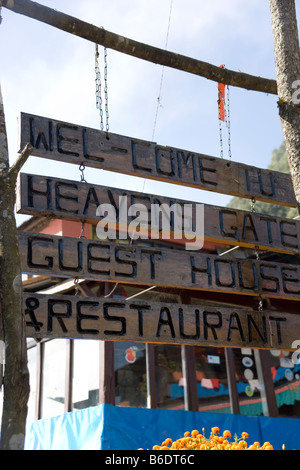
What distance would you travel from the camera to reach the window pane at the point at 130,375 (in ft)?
39.3

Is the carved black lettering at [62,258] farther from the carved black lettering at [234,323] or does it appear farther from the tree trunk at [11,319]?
the carved black lettering at [234,323]

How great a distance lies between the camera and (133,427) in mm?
10812

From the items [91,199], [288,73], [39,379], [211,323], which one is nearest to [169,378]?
[39,379]

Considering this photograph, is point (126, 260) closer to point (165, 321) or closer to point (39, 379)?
point (165, 321)

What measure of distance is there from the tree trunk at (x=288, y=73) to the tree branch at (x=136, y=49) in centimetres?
36

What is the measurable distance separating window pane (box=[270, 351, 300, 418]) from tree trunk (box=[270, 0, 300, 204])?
8211 mm

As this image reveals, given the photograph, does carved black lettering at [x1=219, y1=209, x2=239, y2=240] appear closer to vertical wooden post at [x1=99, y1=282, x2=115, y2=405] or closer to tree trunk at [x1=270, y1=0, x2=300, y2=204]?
tree trunk at [x1=270, y1=0, x2=300, y2=204]

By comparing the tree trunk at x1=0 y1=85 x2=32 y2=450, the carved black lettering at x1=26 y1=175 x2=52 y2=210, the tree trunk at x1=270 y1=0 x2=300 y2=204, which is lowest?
the tree trunk at x1=0 y1=85 x2=32 y2=450

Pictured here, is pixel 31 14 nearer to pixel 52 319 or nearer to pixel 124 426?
pixel 52 319

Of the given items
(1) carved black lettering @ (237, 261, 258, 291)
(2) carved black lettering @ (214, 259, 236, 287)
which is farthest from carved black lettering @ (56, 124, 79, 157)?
(1) carved black lettering @ (237, 261, 258, 291)

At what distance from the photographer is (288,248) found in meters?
6.51

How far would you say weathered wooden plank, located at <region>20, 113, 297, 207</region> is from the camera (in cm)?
559

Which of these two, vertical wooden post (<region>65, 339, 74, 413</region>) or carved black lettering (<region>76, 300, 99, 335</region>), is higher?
vertical wooden post (<region>65, 339, 74, 413</region>)

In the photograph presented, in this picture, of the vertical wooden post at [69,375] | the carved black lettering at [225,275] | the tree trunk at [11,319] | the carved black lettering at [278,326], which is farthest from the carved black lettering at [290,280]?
the vertical wooden post at [69,375]
